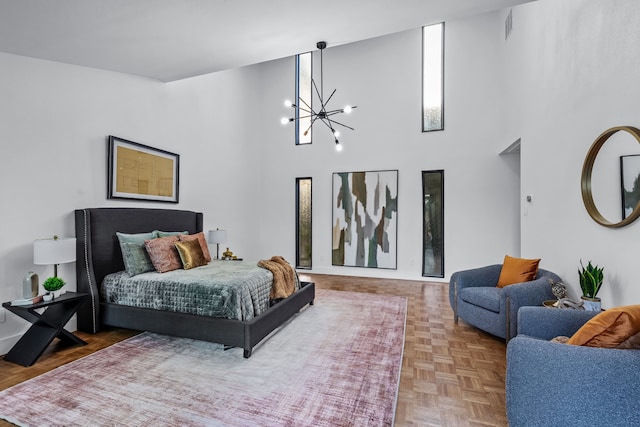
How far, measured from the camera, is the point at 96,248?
3.14 m

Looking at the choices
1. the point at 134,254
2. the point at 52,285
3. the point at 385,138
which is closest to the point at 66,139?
the point at 134,254

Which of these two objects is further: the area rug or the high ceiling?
the high ceiling

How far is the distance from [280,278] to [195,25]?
2.56m

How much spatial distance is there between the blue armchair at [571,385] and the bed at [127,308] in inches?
76.2

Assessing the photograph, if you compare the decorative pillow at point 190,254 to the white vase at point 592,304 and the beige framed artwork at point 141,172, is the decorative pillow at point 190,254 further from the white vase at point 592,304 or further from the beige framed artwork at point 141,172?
the white vase at point 592,304

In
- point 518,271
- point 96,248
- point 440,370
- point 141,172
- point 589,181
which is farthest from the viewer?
point 141,172

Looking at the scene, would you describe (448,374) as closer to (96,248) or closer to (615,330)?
(615,330)

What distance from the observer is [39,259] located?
2529 millimetres

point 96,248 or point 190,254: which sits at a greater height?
point 96,248

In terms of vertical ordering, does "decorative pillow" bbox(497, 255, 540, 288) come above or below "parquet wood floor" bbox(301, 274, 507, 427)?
above

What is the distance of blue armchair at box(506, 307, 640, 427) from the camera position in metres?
1.09

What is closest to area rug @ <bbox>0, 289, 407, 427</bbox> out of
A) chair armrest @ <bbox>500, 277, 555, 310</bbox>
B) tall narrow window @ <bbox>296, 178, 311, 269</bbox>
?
chair armrest @ <bbox>500, 277, 555, 310</bbox>

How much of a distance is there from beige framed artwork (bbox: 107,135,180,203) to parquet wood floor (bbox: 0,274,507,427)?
1714mm

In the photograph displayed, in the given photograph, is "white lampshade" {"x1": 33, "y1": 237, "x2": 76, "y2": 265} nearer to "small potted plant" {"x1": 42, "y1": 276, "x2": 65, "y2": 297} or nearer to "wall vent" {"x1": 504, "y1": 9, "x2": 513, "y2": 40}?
"small potted plant" {"x1": 42, "y1": 276, "x2": 65, "y2": 297}
